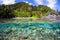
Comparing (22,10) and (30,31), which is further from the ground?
(22,10)

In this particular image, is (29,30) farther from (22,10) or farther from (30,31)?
(22,10)

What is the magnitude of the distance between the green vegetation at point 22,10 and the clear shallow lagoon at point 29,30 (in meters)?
0.18

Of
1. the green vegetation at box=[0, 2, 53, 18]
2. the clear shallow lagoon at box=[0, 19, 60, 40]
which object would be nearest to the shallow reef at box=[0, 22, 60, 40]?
the clear shallow lagoon at box=[0, 19, 60, 40]

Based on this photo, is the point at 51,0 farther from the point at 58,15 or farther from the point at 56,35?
the point at 56,35

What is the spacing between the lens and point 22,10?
4055 mm

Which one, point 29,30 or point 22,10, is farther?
point 22,10

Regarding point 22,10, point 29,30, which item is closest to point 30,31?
point 29,30

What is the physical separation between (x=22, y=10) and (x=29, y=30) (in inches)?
21.7

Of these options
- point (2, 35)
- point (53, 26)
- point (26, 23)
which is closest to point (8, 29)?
point (2, 35)

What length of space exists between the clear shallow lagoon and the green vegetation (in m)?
0.18

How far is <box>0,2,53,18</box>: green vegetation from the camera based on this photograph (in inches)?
158

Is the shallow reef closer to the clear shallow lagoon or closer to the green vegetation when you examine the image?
the clear shallow lagoon

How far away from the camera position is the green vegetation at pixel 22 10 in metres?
4.02

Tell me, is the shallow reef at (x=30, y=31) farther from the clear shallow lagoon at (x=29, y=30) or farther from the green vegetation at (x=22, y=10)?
the green vegetation at (x=22, y=10)
